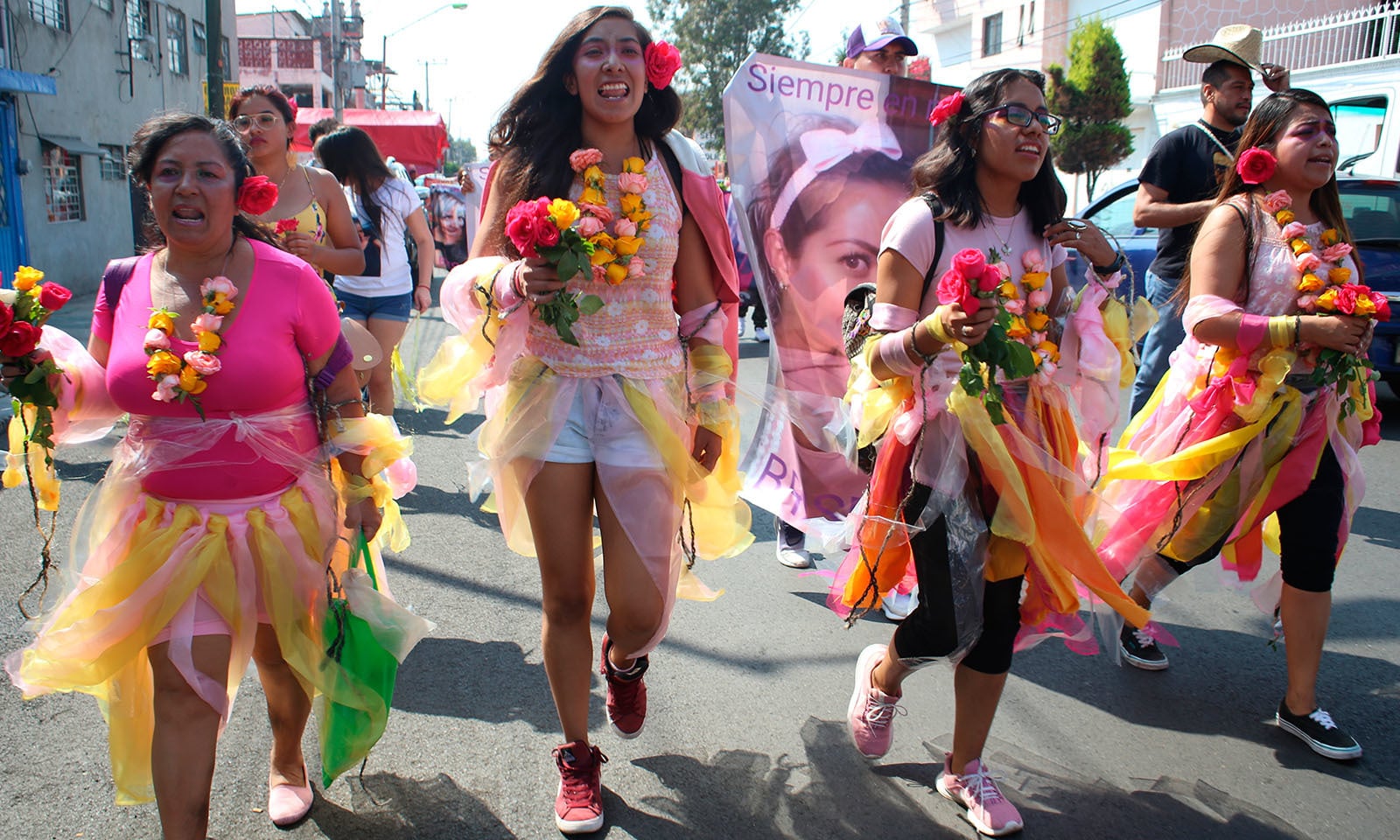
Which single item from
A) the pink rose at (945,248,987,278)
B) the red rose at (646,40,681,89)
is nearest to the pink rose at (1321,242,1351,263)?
the pink rose at (945,248,987,278)

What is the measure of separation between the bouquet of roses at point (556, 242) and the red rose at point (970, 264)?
2.92ft

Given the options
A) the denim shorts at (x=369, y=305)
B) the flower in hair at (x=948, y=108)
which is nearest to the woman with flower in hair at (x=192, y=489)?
the flower in hair at (x=948, y=108)

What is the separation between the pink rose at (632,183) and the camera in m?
2.97

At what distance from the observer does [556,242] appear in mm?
2615

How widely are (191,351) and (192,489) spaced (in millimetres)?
352

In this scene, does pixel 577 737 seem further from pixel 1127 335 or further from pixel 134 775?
pixel 1127 335

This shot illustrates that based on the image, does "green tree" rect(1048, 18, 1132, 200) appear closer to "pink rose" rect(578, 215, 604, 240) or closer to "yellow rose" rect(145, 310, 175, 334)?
"pink rose" rect(578, 215, 604, 240)

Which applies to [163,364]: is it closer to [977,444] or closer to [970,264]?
[970,264]

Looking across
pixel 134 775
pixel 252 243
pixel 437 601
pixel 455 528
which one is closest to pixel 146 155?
pixel 252 243

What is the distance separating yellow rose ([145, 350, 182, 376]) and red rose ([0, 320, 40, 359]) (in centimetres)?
25

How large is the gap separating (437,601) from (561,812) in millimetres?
1919

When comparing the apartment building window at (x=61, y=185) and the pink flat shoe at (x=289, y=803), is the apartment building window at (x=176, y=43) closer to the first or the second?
the apartment building window at (x=61, y=185)

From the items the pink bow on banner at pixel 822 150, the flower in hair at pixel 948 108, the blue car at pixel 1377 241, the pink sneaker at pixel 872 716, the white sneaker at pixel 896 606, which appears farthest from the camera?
the blue car at pixel 1377 241

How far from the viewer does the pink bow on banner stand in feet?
15.4
